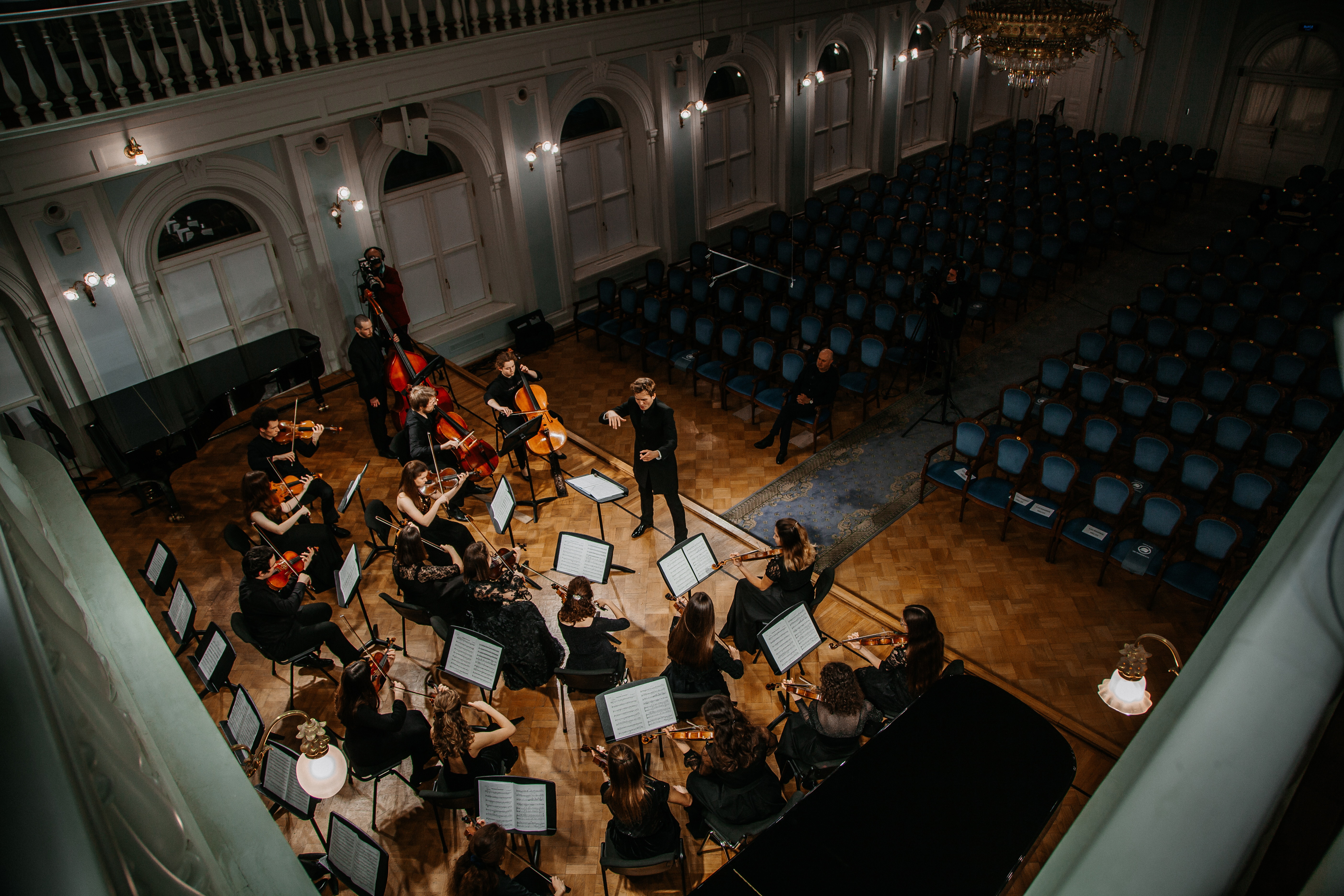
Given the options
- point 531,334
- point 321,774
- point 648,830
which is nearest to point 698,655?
point 648,830

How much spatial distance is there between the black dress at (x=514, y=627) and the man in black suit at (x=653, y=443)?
4.70 ft

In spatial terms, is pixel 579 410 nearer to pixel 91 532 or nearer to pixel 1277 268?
pixel 91 532

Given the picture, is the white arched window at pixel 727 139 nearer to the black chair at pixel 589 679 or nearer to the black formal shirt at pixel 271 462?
the black formal shirt at pixel 271 462

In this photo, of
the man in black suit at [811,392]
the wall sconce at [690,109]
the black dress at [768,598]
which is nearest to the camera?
the black dress at [768,598]

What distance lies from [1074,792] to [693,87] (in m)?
10.2

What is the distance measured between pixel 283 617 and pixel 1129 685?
488cm

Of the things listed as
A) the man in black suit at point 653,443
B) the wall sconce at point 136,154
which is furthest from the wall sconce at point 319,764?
the wall sconce at point 136,154

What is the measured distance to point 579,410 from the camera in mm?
9539

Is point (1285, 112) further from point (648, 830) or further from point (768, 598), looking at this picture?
point (648, 830)

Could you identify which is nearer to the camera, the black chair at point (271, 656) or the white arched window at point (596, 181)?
the black chair at point (271, 656)

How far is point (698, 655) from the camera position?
5082 millimetres

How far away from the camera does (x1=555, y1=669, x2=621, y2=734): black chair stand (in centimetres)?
504

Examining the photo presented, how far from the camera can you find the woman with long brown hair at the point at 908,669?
15.7ft

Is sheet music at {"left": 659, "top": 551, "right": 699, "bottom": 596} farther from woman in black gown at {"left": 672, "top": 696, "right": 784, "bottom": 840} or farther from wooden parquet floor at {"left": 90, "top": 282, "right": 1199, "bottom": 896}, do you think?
woman in black gown at {"left": 672, "top": 696, "right": 784, "bottom": 840}
